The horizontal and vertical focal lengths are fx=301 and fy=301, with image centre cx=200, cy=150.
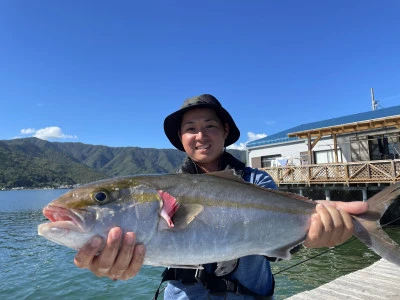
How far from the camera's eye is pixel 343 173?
21.6 metres

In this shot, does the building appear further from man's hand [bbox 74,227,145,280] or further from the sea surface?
man's hand [bbox 74,227,145,280]

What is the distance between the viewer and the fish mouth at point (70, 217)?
2.01 meters

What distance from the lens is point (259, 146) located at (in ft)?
116

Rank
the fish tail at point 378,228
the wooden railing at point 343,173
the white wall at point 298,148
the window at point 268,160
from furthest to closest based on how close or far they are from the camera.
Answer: the window at point 268,160 → the white wall at point 298,148 → the wooden railing at point 343,173 → the fish tail at point 378,228

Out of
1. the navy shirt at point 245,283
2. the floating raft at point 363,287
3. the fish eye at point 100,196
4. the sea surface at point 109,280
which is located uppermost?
the fish eye at point 100,196

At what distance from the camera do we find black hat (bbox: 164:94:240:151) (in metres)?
3.30

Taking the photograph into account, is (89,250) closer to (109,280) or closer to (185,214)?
(185,214)

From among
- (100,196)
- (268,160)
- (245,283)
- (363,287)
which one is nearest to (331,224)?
(245,283)

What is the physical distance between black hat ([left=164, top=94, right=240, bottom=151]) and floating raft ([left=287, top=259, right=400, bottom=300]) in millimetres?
4832

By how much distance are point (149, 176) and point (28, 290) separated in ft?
44.3

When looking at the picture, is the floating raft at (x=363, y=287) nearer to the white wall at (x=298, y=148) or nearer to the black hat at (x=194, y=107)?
the black hat at (x=194, y=107)

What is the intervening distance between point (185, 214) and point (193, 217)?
0.06 m

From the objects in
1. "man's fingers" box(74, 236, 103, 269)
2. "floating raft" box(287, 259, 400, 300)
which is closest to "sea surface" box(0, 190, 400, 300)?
"floating raft" box(287, 259, 400, 300)

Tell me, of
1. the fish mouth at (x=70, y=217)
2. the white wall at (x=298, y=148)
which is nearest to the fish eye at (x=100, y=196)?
the fish mouth at (x=70, y=217)
